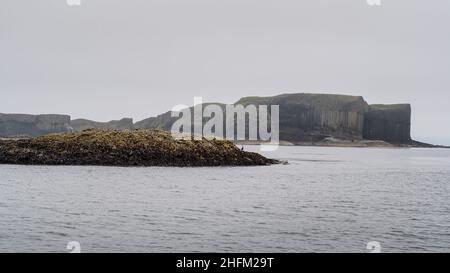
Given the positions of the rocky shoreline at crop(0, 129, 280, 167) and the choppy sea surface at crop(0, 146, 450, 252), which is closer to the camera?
the choppy sea surface at crop(0, 146, 450, 252)

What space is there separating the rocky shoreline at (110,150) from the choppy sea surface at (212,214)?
558 inches

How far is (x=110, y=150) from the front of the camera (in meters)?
75.2

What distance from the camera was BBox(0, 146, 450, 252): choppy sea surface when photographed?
980 inches

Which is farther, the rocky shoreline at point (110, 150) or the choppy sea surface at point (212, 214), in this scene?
the rocky shoreline at point (110, 150)

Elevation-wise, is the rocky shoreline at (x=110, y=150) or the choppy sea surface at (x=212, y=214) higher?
the rocky shoreline at (x=110, y=150)

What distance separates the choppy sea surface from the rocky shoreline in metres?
14.2

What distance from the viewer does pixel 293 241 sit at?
25.7m

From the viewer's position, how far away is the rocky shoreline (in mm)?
74188

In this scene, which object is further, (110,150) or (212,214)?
(110,150)

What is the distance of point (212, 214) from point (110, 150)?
4372 centimetres

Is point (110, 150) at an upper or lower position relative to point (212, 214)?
upper

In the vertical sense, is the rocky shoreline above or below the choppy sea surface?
above

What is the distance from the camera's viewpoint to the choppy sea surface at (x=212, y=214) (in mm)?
24891
